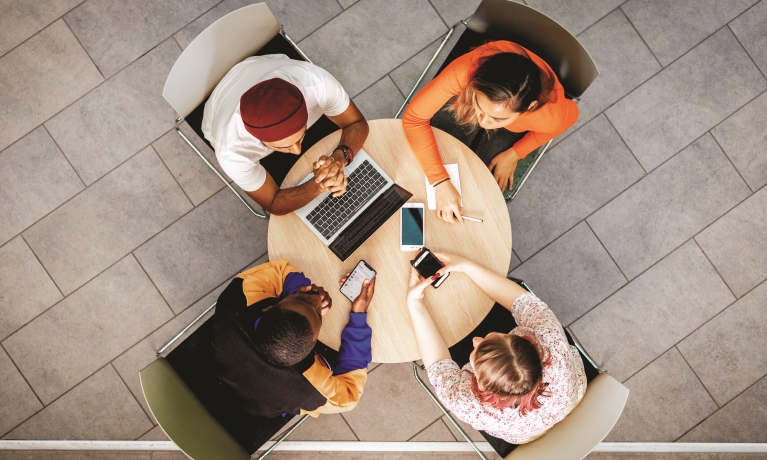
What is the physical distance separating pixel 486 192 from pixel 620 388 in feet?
2.54

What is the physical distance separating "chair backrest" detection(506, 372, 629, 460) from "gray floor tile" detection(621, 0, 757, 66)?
181cm

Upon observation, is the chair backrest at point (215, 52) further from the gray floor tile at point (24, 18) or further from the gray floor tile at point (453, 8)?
the gray floor tile at point (24, 18)

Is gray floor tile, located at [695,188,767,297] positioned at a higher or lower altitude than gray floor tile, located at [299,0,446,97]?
lower

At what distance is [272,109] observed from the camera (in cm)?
138

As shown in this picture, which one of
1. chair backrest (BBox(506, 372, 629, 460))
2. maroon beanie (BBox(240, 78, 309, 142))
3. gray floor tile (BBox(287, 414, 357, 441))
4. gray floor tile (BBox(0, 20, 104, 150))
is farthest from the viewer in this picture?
gray floor tile (BBox(0, 20, 104, 150))

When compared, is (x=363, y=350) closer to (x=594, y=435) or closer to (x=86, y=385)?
(x=594, y=435)

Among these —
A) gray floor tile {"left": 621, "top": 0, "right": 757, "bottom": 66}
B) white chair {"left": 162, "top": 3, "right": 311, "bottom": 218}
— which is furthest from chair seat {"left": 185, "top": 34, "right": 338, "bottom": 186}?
gray floor tile {"left": 621, "top": 0, "right": 757, "bottom": 66}

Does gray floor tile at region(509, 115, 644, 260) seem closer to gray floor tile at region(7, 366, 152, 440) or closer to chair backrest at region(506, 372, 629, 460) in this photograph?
chair backrest at region(506, 372, 629, 460)

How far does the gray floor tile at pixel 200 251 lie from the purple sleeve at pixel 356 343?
92cm

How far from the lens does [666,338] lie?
237cm

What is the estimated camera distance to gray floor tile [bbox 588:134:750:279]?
2.40 meters

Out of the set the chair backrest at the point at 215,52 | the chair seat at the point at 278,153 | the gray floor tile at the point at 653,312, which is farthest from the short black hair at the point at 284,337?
the gray floor tile at the point at 653,312

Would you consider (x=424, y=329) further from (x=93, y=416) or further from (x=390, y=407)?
(x=93, y=416)

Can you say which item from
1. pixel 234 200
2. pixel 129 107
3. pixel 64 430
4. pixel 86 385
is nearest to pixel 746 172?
pixel 234 200
